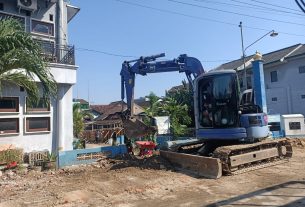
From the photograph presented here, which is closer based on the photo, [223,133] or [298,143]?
[223,133]

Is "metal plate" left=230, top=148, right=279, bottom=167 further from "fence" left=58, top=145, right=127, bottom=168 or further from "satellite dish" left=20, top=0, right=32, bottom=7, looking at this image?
"satellite dish" left=20, top=0, right=32, bottom=7

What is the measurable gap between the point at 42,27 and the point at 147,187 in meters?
11.8

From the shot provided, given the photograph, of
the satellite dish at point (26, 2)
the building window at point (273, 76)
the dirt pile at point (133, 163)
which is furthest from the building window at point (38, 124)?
the building window at point (273, 76)

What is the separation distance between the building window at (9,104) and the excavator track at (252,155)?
9.02 meters

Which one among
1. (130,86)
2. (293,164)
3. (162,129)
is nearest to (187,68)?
(130,86)

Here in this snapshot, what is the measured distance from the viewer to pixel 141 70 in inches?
584

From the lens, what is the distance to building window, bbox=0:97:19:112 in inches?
583

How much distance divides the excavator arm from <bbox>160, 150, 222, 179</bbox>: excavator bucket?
1.75 meters

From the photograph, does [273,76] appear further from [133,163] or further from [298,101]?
[133,163]

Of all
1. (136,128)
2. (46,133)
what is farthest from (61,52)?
(136,128)

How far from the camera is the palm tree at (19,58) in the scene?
9750mm

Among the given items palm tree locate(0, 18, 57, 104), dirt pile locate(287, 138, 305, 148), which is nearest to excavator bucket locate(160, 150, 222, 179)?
palm tree locate(0, 18, 57, 104)

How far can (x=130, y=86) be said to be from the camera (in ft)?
49.3

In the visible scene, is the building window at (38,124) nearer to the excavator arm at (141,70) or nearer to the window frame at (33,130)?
the window frame at (33,130)
